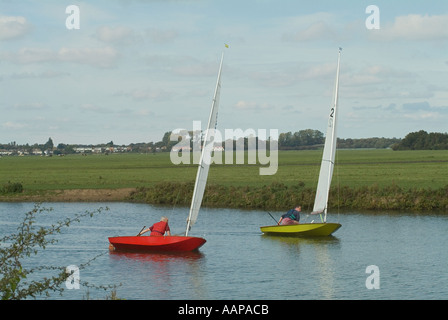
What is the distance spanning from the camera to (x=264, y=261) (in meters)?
37.8

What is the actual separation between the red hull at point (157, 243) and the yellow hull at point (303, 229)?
8181 mm

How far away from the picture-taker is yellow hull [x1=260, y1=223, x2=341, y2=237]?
45.6 m

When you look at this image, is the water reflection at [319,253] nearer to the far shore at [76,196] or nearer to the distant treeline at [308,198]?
the distant treeline at [308,198]

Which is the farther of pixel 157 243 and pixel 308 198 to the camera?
pixel 308 198

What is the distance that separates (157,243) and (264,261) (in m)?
6.09

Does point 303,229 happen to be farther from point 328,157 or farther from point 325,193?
point 328,157

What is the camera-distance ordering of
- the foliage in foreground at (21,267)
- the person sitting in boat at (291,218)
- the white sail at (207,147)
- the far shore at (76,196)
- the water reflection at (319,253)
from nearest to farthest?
1. the foliage in foreground at (21,267)
2. the water reflection at (319,253)
3. the white sail at (207,147)
4. the person sitting in boat at (291,218)
5. the far shore at (76,196)

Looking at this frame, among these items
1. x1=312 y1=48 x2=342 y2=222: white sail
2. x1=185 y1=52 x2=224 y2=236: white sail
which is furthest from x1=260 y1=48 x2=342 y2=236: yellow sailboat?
x1=185 y1=52 x2=224 y2=236: white sail

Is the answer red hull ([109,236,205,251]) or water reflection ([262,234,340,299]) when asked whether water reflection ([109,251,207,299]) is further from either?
water reflection ([262,234,340,299])

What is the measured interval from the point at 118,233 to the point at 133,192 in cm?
2676

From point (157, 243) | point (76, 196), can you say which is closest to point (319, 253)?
point (157, 243)

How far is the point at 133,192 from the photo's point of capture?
7525 centimetres

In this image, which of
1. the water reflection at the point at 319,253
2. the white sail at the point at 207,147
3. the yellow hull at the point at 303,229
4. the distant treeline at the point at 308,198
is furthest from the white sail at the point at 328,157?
the distant treeline at the point at 308,198

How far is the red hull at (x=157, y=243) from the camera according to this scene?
1512 inches
